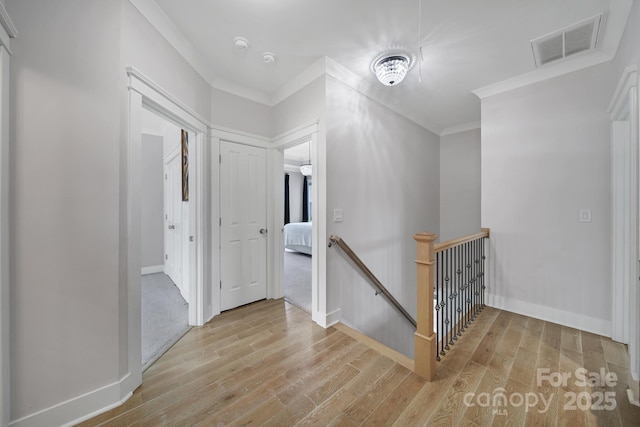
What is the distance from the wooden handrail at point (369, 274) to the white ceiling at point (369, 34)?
176 cm

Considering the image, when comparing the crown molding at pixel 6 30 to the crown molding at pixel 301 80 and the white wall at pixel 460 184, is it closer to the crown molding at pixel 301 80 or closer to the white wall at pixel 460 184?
the crown molding at pixel 301 80

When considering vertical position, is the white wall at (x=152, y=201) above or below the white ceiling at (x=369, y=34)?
below

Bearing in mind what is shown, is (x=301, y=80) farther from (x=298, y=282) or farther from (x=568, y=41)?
(x=298, y=282)

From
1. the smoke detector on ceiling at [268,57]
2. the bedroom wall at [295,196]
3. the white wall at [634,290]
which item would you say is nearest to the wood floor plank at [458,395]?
the white wall at [634,290]

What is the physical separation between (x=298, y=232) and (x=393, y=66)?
14.4 ft

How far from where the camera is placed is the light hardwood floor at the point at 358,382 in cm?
129

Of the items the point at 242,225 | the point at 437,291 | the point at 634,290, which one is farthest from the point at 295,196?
the point at 634,290

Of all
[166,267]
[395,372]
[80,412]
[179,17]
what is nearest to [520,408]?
[395,372]

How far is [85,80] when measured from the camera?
1.30 m

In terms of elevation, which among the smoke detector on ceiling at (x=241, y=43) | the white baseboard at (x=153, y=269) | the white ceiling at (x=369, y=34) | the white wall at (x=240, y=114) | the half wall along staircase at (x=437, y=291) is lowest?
the white baseboard at (x=153, y=269)

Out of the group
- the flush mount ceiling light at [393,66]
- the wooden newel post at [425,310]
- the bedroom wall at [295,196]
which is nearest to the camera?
the wooden newel post at [425,310]

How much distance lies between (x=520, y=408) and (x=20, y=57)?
3.26 m

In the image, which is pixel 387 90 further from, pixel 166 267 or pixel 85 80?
pixel 166 267

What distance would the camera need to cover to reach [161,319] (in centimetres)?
249
